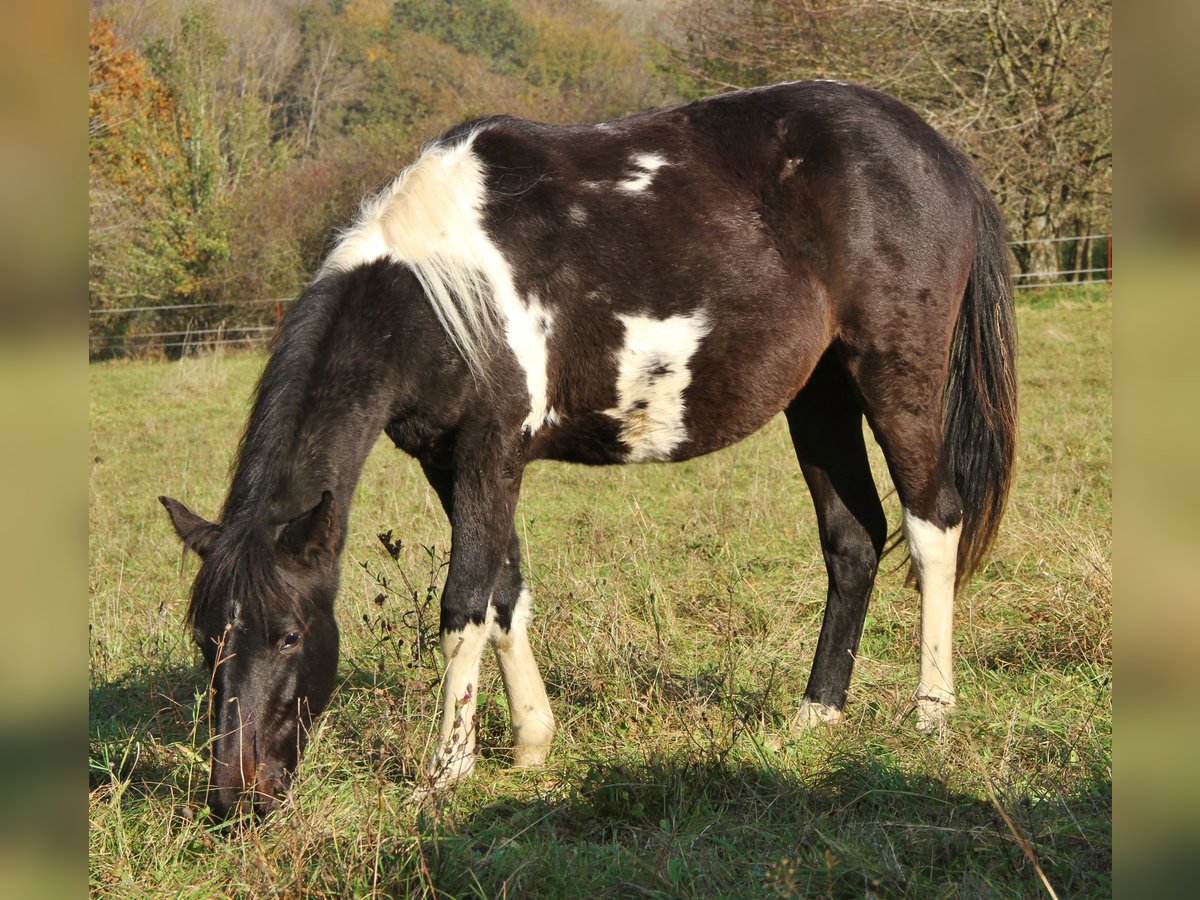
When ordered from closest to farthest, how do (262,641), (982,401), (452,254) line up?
(262,641), (452,254), (982,401)

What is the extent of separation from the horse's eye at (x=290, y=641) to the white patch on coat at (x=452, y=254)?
993 millimetres

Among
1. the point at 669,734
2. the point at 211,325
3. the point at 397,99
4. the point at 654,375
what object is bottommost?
the point at 211,325

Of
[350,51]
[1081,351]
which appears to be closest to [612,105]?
[350,51]

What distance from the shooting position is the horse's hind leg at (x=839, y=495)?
4.29 m

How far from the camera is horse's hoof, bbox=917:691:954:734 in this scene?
3604mm

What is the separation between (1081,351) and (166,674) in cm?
1125

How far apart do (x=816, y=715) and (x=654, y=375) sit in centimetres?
133

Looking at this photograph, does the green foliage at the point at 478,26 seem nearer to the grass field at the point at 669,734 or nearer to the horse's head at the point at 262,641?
the grass field at the point at 669,734

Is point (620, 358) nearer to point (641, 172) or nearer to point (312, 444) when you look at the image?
point (641, 172)

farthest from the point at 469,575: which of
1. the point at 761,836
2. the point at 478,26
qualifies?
the point at 478,26

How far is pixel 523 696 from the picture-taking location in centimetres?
379

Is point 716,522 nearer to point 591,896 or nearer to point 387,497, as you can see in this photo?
point 387,497

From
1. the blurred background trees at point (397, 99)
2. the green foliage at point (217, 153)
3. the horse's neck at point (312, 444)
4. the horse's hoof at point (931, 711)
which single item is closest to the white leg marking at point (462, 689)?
the horse's neck at point (312, 444)

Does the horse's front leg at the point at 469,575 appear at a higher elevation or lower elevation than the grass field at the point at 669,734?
higher
